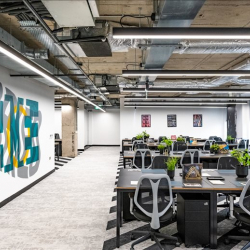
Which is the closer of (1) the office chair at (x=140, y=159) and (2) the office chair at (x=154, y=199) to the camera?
(2) the office chair at (x=154, y=199)

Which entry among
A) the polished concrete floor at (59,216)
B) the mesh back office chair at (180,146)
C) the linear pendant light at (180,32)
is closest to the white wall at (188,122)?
the mesh back office chair at (180,146)

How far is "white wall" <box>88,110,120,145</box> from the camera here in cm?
1755

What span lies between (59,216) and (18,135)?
7.58 feet

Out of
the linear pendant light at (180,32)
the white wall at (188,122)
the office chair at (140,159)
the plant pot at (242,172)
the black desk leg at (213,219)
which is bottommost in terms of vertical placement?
the black desk leg at (213,219)

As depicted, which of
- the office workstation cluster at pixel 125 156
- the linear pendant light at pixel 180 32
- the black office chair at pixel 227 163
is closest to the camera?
the linear pendant light at pixel 180 32

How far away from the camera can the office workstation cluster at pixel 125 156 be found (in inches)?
113

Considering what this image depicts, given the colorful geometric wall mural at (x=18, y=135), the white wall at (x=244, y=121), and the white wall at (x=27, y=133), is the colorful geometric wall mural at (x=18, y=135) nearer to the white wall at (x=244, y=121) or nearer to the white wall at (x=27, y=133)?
the white wall at (x=27, y=133)

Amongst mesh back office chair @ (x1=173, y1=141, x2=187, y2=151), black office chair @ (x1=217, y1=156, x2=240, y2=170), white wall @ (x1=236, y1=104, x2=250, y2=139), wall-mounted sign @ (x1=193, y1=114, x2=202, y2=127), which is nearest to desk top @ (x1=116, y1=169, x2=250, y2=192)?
black office chair @ (x1=217, y1=156, x2=240, y2=170)

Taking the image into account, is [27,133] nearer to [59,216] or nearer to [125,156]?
[125,156]

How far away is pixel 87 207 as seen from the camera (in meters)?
4.63

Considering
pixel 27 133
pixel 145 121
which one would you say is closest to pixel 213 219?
pixel 27 133

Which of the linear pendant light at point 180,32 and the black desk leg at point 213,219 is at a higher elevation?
the linear pendant light at point 180,32

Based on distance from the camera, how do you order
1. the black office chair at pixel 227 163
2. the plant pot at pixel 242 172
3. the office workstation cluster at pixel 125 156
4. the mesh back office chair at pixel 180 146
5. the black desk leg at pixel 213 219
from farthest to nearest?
the mesh back office chair at pixel 180 146 < the black office chair at pixel 227 163 < the plant pot at pixel 242 172 < the black desk leg at pixel 213 219 < the office workstation cluster at pixel 125 156

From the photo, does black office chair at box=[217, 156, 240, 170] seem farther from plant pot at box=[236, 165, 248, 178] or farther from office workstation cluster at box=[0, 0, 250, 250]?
plant pot at box=[236, 165, 248, 178]
